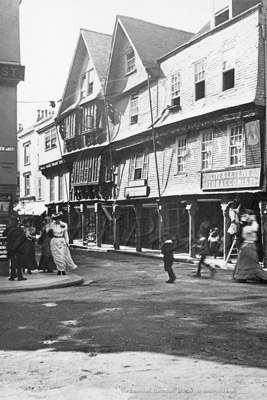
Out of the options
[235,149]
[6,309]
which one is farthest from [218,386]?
[235,149]

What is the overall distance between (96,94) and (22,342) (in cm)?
2617

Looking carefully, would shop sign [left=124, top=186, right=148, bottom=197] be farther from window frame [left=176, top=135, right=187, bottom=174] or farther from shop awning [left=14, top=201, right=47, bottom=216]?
shop awning [left=14, top=201, right=47, bottom=216]

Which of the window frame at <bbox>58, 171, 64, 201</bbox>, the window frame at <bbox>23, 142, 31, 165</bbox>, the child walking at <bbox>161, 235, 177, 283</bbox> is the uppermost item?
the window frame at <bbox>23, 142, 31, 165</bbox>

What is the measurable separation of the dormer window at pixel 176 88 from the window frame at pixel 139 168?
3.47 meters

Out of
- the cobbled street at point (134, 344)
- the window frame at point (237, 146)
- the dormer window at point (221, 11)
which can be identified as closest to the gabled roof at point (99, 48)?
the dormer window at point (221, 11)

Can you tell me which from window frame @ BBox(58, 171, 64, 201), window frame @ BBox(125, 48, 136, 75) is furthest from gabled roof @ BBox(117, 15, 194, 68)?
window frame @ BBox(58, 171, 64, 201)

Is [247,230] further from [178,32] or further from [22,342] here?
[178,32]

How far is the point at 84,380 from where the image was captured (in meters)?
5.00

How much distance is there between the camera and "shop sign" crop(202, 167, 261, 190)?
19.0 m

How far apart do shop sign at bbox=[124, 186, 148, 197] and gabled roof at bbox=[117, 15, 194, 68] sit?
636cm

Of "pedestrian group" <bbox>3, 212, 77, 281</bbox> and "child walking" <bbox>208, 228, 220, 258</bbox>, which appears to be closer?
"pedestrian group" <bbox>3, 212, 77, 281</bbox>

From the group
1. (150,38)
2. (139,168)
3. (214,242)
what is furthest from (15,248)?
(150,38)

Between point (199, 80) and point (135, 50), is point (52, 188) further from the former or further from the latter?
point (199, 80)

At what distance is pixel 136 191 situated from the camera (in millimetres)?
26984
